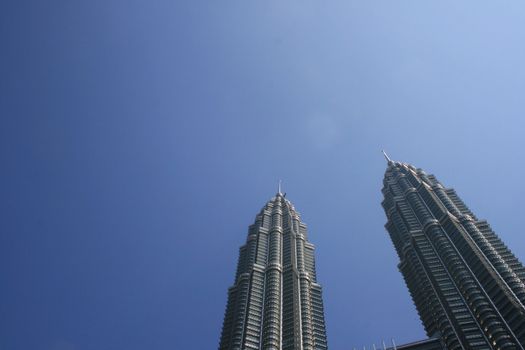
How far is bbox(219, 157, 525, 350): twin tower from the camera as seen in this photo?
4616 inches

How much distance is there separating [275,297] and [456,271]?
53291 millimetres

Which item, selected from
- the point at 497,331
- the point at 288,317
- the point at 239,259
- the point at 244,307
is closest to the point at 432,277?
the point at 497,331

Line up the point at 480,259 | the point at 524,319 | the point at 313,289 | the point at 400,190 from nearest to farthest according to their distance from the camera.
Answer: the point at 524,319, the point at 480,259, the point at 313,289, the point at 400,190

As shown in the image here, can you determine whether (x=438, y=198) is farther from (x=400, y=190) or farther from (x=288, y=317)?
(x=288, y=317)

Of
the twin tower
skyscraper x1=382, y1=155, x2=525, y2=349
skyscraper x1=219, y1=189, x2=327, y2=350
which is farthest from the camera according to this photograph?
skyscraper x1=219, y1=189, x2=327, y2=350

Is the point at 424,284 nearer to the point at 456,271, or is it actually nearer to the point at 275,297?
the point at 456,271

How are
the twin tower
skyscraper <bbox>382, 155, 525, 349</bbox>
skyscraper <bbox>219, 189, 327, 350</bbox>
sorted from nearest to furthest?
skyscraper <bbox>382, 155, 525, 349</bbox>, the twin tower, skyscraper <bbox>219, 189, 327, 350</bbox>

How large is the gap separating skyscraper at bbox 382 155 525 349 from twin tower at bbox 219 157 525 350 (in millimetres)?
248

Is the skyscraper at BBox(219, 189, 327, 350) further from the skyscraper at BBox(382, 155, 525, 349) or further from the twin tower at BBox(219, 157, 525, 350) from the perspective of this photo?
the skyscraper at BBox(382, 155, 525, 349)

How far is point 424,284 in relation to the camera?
143m

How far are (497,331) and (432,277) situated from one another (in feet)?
102

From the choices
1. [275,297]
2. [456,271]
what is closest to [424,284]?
[456,271]

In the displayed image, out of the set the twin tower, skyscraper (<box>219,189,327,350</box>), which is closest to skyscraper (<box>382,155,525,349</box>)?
the twin tower

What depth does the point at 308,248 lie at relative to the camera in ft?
593
